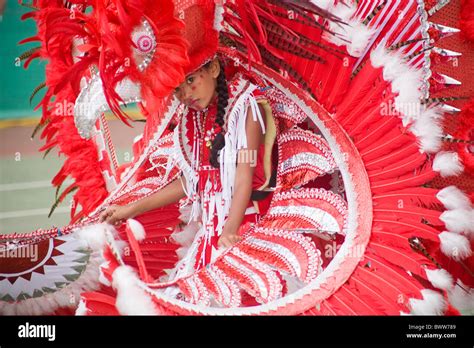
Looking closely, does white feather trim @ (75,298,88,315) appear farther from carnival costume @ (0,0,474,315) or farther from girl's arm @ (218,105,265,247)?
girl's arm @ (218,105,265,247)

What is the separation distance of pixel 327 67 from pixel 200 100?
0.45 m

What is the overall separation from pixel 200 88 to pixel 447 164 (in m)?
0.90

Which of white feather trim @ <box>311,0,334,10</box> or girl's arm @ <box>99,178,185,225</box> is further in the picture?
girl's arm @ <box>99,178,185,225</box>

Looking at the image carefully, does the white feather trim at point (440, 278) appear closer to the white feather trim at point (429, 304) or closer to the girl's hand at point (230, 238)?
the white feather trim at point (429, 304)

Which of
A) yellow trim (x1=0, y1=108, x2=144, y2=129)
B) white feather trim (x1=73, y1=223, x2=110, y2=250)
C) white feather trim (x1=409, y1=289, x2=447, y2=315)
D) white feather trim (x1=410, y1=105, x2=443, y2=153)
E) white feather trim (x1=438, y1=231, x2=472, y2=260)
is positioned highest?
yellow trim (x1=0, y1=108, x2=144, y2=129)

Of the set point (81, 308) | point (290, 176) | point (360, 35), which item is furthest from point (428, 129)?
point (81, 308)

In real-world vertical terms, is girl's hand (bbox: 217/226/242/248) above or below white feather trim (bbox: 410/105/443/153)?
below

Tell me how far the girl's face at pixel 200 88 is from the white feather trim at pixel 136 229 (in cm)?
45

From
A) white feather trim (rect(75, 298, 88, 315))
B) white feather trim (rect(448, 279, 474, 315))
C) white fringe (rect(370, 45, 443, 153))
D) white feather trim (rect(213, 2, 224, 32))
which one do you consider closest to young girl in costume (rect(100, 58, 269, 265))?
white feather trim (rect(213, 2, 224, 32))

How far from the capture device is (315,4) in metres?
2.99

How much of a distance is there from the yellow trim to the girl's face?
16 centimetres

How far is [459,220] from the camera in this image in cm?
305

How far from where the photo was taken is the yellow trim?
3072mm
